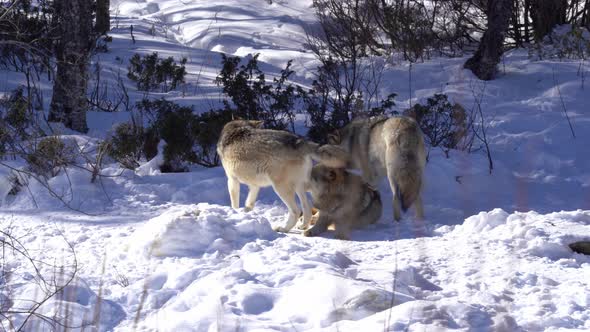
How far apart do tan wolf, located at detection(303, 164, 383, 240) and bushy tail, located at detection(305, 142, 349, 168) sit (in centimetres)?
35

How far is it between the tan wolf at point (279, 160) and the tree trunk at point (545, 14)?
9030 mm

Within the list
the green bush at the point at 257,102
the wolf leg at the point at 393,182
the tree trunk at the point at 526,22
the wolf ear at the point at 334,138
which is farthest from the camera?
the tree trunk at the point at 526,22

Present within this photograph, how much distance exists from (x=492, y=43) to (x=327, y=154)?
686 cm

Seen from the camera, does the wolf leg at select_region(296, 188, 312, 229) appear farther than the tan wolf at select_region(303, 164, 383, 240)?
No

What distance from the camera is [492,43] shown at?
1325 cm

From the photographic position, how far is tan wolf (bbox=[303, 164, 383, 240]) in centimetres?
793

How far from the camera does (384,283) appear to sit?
5383mm

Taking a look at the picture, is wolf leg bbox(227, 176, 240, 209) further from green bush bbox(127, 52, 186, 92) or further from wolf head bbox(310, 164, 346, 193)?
green bush bbox(127, 52, 186, 92)

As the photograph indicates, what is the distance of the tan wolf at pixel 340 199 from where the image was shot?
7.93m

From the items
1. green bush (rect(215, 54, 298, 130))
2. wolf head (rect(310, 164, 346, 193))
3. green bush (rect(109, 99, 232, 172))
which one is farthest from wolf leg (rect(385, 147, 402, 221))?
green bush (rect(215, 54, 298, 130))

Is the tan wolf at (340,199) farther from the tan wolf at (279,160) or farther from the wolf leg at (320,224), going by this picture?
the tan wolf at (279,160)

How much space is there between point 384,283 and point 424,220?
295 cm

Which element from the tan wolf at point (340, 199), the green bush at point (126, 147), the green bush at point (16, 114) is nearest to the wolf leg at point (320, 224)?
the tan wolf at point (340, 199)

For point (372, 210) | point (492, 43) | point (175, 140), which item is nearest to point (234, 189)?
point (372, 210)
